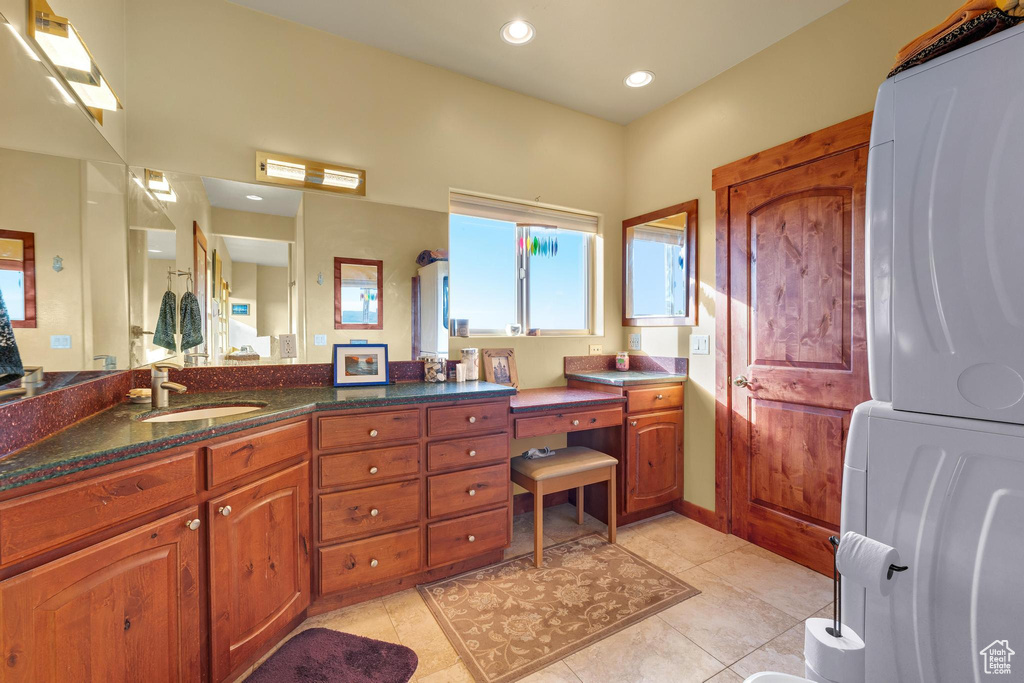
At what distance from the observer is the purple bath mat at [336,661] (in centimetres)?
149

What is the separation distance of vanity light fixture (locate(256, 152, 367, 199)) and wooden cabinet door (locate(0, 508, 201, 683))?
1650 mm

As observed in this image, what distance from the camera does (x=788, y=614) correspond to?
1.84 m

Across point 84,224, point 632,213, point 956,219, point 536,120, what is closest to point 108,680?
point 84,224

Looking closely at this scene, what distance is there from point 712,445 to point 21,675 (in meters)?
2.93

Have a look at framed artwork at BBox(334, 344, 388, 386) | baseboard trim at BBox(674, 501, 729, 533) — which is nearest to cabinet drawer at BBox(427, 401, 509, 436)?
framed artwork at BBox(334, 344, 388, 386)

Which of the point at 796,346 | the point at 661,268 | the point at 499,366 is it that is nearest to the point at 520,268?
the point at 499,366

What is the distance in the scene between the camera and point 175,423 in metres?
1.38

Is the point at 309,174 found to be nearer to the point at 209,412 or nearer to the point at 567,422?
the point at 209,412

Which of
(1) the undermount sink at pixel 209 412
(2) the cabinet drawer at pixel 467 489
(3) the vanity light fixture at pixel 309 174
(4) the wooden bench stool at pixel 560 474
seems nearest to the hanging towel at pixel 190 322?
(1) the undermount sink at pixel 209 412

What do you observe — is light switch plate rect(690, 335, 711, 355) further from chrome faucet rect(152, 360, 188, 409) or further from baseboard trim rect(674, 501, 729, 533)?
chrome faucet rect(152, 360, 188, 409)

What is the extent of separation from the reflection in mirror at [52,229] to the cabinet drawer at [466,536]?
148 centimetres

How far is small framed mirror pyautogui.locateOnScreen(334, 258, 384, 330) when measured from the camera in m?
2.33

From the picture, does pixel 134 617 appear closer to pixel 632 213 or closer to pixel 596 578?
pixel 596 578

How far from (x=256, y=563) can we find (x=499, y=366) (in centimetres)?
166
